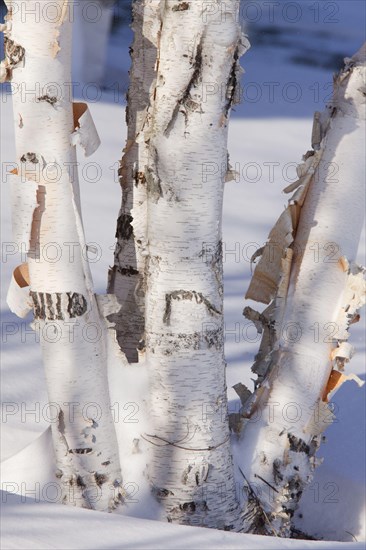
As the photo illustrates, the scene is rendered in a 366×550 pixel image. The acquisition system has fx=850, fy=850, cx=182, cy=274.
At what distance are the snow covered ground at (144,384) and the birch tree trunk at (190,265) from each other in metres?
0.07

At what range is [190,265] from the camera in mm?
1542

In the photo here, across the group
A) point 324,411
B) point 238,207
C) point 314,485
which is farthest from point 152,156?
point 238,207

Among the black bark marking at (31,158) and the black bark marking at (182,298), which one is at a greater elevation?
the black bark marking at (31,158)

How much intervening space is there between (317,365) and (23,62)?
820mm

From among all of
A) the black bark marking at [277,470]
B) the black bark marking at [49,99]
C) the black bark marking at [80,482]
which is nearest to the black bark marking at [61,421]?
the black bark marking at [80,482]

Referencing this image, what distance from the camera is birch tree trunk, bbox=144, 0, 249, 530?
143cm

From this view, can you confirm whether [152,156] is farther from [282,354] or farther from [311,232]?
[282,354]

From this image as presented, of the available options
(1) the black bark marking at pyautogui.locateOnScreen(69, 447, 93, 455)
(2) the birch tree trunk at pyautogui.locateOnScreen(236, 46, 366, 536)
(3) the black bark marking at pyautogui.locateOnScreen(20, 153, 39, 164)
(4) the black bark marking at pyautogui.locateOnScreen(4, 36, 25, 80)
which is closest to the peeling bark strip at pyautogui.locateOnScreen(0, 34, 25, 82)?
(4) the black bark marking at pyautogui.locateOnScreen(4, 36, 25, 80)

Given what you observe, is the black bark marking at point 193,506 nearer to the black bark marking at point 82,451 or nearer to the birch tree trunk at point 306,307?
the birch tree trunk at point 306,307

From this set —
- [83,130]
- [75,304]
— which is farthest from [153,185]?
[75,304]

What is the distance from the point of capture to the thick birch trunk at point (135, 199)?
1.66 metres

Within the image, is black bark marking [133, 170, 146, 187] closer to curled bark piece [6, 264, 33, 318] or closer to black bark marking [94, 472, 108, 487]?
curled bark piece [6, 264, 33, 318]

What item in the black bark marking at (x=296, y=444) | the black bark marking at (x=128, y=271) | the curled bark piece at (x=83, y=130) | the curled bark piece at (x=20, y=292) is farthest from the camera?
the black bark marking at (x=128, y=271)

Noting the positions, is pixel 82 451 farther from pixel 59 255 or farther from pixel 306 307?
pixel 306 307
